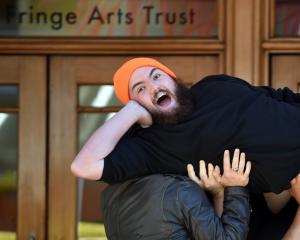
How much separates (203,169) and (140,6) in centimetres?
198

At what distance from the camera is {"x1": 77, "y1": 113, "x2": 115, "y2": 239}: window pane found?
158 inches

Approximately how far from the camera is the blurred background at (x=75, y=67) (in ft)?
12.8

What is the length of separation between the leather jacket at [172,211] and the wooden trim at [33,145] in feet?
5.93

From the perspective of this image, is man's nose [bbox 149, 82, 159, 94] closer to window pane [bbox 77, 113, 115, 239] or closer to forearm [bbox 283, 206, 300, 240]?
forearm [bbox 283, 206, 300, 240]

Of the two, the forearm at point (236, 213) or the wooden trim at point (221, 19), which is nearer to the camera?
the forearm at point (236, 213)

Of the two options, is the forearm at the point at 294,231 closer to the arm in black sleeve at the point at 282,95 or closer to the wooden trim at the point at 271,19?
the arm in black sleeve at the point at 282,95

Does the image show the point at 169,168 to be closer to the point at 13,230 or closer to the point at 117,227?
the point at 117,227

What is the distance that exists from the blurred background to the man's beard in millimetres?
1676

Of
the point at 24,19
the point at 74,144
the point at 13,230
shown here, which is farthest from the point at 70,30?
the point at 13,230

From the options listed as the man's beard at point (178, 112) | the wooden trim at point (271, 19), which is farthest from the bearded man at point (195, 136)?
the wooden trim at point (271, 19)

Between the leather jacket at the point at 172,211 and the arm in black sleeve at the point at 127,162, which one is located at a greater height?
the arm in black sleeve at the point at 127,162

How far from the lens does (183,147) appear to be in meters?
2.17

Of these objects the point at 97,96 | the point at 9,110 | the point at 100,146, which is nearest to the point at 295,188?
the point at 100,146

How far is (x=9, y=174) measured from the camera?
159 inches
